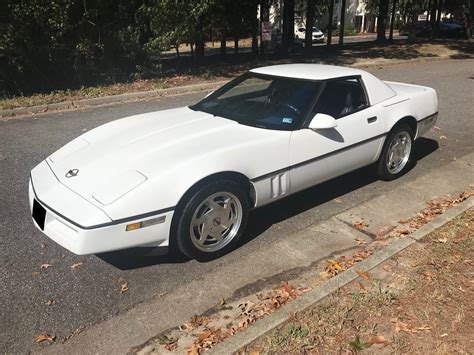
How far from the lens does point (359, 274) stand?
323 centimetres

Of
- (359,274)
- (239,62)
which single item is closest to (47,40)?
(239,62)

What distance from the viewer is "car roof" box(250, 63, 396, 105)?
14.6 ft

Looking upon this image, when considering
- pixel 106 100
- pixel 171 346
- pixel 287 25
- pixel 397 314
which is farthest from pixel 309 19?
pixel 171 346

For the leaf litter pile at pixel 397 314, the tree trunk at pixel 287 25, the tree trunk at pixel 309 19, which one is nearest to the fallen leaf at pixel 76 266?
the leaf litter pile at pixel 397 314

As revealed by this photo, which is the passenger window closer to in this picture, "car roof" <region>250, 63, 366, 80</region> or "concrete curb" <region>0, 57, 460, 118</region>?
"car roof" <region>250, 63, 366, 80</region>

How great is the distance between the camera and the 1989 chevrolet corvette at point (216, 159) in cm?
306

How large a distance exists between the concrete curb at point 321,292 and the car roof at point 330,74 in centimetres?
147

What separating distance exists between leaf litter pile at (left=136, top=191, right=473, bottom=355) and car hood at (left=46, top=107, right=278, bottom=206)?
1.02m

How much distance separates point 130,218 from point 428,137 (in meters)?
5.58

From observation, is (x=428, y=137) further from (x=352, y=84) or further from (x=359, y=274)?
(x=359, y=274)

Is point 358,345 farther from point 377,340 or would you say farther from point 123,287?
point 123,287

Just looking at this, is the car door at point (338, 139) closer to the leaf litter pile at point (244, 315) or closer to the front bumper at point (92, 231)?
the leaf litter pile at point (244, 315)

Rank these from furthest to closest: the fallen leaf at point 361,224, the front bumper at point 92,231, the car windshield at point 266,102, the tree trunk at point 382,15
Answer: the tree trunk at point 382,15, the fallen leaf at point 361,224, the car windshield at point 266,102, the front bumper at point 92,231

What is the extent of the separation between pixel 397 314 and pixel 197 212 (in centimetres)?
157
